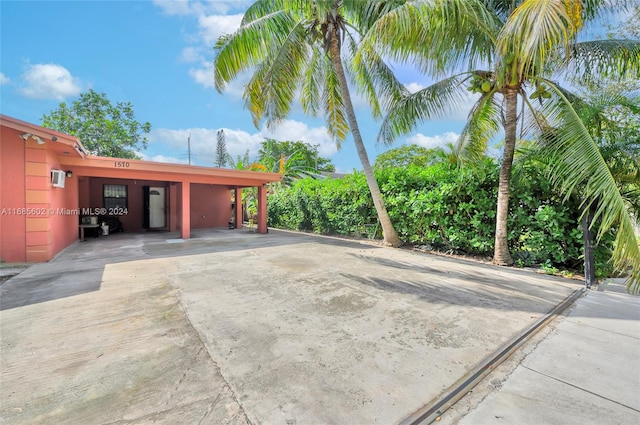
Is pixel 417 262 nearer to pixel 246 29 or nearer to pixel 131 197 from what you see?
pixel 246 29

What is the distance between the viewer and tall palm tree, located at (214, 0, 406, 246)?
27.3 ft

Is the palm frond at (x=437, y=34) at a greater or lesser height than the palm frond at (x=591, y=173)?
greater

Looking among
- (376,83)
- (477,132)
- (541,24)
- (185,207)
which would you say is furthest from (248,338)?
(185,207)

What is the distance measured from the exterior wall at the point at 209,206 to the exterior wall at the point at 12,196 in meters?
8.60

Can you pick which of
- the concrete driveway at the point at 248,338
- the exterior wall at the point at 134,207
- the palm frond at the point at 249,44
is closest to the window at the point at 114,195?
the exterior wall at the point at 134,207

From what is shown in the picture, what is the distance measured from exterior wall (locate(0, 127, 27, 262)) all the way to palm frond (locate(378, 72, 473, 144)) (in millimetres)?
9416

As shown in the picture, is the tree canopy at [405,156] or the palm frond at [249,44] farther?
the tree canopy at [405,156]

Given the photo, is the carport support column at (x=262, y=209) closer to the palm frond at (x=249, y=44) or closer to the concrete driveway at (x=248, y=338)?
the palm frond at (x=249, y=44)

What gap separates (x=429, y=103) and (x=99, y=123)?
22655 millimetres

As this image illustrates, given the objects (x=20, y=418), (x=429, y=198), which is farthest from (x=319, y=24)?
(x=20, y=418)

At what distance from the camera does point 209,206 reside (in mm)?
15859

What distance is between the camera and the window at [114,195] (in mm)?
13067

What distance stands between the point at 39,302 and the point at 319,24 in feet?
31.3

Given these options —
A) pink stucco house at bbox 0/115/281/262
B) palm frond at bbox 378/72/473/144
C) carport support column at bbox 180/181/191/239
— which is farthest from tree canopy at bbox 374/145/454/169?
carport support column at bbox 180/181/191/239
